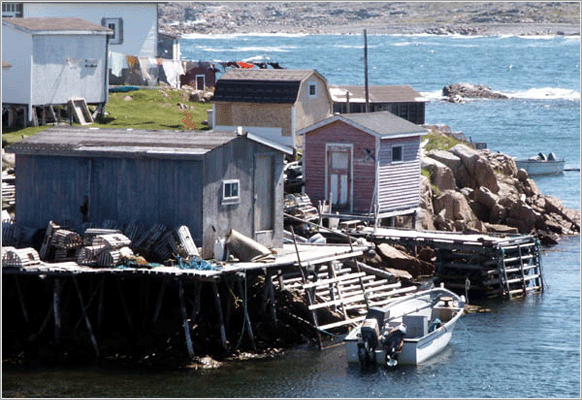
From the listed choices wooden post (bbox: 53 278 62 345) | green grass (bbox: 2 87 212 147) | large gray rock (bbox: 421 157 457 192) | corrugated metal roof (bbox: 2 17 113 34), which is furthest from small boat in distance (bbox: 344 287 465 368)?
corrugated metal roof (bbox: 2 17 113 34)

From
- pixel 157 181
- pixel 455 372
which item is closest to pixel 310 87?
pixel 157 181

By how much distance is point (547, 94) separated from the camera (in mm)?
121875

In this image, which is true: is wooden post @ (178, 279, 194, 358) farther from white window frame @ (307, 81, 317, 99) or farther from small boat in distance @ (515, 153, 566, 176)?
small boat in distance @ (515, 153, 566, 176)

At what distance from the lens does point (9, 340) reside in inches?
1355

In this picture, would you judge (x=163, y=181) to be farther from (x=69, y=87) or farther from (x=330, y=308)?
(x=69, y=87)

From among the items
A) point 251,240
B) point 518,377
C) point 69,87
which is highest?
point 69,87

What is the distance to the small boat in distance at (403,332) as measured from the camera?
3400 cm

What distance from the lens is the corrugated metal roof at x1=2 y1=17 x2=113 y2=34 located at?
5306 centimetres

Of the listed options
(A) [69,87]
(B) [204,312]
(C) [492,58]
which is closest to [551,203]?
(A) [69,87]

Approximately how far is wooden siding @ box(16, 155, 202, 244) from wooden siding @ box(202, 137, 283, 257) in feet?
1.21

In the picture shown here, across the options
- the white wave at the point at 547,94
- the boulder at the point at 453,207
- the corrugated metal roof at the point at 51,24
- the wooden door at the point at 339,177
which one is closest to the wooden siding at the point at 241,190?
the wooden door at the point at 339,177

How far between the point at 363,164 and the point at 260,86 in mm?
9401

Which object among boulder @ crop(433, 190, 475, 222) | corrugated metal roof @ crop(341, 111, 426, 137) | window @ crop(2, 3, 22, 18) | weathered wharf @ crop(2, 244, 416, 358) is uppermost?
window @ crop(2, 3, 22, 18)

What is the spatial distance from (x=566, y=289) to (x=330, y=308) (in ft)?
35.0
